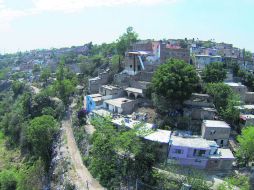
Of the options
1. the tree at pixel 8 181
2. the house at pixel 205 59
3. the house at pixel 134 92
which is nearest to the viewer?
the tree at pixel 8 181

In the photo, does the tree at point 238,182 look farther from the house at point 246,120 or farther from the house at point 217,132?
the house at point 246,120

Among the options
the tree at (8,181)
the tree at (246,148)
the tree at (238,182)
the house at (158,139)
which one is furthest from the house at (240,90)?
the tree at (8,181)

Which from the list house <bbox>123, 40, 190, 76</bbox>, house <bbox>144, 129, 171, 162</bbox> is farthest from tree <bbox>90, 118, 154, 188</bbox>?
house <bbox>123, 40, 190, 76</bbox>

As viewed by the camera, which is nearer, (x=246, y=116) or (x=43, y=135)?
(x=246, y=116)

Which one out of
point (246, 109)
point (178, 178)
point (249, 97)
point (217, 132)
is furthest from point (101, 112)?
point (249, 97)

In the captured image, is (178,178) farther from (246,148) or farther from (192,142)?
(246,148)

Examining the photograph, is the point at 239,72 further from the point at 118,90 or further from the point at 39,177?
the point at 39,177

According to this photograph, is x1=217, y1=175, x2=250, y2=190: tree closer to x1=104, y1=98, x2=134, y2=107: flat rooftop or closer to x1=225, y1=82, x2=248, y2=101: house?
x1=225, y1=82, x2=248, y2=101: house

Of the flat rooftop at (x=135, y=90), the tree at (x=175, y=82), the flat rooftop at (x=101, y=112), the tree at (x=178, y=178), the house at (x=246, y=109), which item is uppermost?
Result: the tree at (x=175, y=82)
